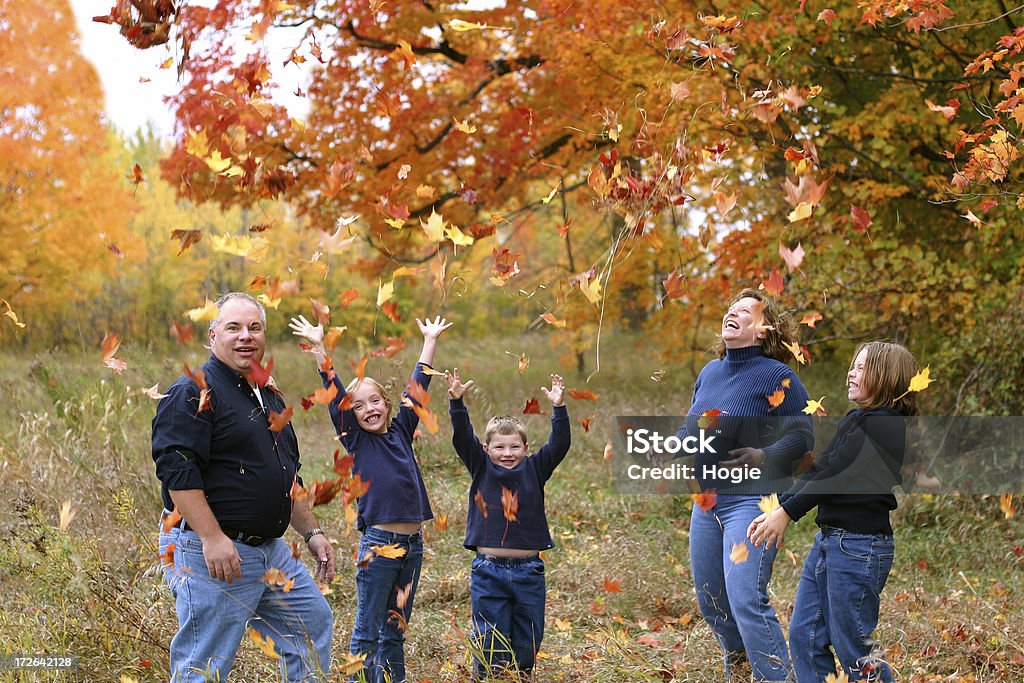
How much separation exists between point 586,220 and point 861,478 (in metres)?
14.0

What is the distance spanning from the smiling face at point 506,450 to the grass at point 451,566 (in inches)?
36.3

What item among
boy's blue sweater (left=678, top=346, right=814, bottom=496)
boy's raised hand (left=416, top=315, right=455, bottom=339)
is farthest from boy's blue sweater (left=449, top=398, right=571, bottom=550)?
boy's blue sweater (left=678, top=346, right=814, bottom=496)

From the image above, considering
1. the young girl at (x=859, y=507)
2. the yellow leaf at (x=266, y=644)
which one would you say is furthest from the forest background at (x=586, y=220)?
the yellow leaf at (x=266, y=644)

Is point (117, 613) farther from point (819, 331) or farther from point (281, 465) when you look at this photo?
point (819, 331)

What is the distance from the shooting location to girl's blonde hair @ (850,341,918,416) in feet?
11.9

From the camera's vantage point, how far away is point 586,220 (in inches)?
681

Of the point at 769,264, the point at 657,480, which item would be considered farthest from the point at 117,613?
the point at 769,264

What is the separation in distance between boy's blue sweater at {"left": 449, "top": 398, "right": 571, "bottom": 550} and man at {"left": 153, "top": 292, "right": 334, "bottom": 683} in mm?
751

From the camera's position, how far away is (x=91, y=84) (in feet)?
49.0

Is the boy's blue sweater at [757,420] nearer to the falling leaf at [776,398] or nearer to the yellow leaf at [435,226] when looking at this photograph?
the falling leaf at [776,398]

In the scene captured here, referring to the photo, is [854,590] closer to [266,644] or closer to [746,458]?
[746,458]

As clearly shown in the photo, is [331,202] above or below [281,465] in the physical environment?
below

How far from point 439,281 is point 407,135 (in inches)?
324

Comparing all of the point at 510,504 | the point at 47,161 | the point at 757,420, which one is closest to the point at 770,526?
the point at 757,420
